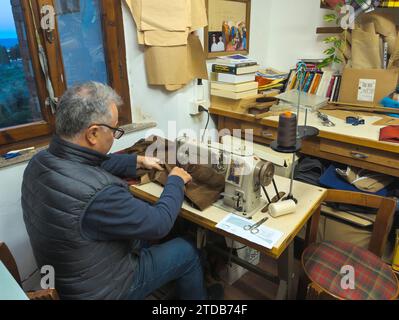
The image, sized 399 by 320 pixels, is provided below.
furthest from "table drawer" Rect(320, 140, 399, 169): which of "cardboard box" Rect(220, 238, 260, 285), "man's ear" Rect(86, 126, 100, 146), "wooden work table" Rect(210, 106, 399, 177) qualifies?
"man's ear" Rect(86, 126, 100, 146)

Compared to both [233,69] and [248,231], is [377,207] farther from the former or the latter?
[233,69]

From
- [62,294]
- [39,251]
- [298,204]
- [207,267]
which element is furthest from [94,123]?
[207,267]

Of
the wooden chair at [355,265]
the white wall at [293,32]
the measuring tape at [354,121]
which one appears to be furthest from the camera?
the white wall at [293,32]

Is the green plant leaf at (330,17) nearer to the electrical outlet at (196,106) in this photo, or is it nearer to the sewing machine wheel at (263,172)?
the electrical outlet at (196,106)

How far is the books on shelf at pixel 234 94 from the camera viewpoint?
2381mm

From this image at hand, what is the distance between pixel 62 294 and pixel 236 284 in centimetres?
114

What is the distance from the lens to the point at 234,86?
7.75ft

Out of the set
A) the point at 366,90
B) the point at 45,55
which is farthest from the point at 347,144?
the point at 45,55

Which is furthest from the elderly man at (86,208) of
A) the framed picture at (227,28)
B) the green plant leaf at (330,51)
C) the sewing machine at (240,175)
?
the green plant leaf at (330,51)

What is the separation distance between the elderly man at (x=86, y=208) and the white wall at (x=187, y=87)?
1.64 feet

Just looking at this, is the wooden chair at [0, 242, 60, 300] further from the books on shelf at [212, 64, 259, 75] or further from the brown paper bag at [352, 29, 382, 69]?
the brown paper bag at [352, 29, 382, 69]

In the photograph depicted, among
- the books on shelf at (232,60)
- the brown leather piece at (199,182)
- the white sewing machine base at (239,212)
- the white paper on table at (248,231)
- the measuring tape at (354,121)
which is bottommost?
the white sewing machine base at (239,212)

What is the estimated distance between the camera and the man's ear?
1136 mm

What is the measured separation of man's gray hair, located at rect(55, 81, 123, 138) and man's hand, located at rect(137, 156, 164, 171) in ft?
1.56
